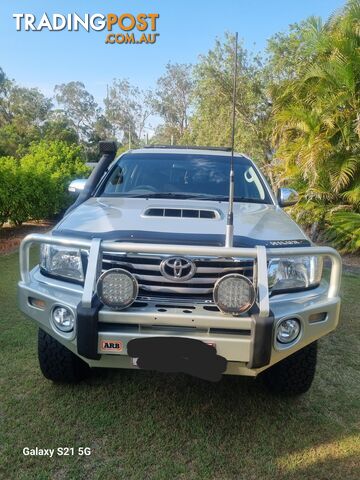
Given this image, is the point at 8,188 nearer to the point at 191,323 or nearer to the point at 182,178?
the point at 182,178

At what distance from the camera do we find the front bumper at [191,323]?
225cm

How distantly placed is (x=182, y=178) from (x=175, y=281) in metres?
1.60

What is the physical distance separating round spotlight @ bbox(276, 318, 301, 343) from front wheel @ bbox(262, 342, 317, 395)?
1.62 feet

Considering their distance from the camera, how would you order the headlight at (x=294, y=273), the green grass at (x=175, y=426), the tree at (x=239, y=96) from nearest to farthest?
the green grass at (x=175, y=426)
the headlight at (x=294, y=273)
the tree at (x=239, y=96)

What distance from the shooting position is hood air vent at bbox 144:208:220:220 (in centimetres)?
293

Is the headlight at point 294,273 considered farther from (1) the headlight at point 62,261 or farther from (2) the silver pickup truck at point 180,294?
(1) the headlight at point 62,261

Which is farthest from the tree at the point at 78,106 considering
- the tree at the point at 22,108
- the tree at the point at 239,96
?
the tree at the point at 239,96

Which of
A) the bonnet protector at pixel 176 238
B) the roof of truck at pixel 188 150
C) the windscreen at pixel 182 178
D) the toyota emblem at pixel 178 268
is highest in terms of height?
the roof of truck at pixel 188 150

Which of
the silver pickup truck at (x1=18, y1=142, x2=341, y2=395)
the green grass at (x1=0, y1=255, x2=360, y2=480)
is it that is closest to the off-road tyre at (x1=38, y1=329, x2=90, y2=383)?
the silver pickup truck at (x1=18, y1=142, x2=341, y2=395)

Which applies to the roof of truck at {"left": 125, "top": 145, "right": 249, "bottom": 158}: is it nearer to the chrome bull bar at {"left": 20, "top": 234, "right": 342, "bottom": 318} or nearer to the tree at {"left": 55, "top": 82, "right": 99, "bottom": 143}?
the chrome bull bar at {"left": 20, "top": 234, "right": 342, "bottom": 318}

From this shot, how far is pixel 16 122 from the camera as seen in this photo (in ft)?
144

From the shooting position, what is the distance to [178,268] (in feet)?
7.85

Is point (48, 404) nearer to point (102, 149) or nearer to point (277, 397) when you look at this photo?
point (277, 397)

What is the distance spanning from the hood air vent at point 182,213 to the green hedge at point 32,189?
626 cm
